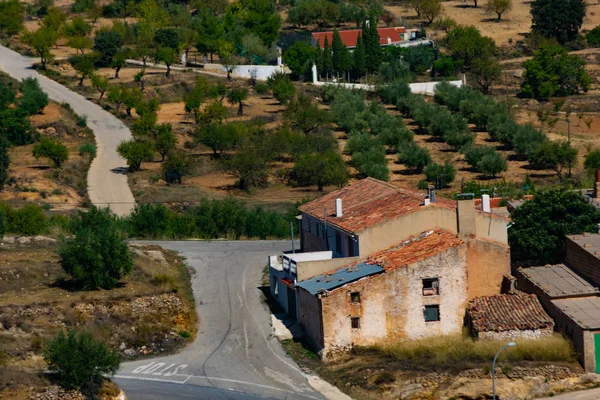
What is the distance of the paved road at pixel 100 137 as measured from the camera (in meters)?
88.3

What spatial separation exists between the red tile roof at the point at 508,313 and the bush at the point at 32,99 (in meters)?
62.0

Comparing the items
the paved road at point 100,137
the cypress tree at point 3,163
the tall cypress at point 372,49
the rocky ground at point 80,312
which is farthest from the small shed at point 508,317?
the tall cypress at point 372,49

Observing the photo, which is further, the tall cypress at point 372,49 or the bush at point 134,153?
the tall cypress at point 372,49

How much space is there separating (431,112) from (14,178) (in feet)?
121

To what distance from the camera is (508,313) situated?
5225cm

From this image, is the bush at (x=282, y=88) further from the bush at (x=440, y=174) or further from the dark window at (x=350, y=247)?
the dark window at (x=350, y=247)

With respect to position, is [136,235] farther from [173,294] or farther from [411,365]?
[411,365]

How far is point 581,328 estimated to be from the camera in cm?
4953

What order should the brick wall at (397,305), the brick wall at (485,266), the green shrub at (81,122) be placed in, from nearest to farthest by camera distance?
the brick wall at (397,305)
the brick wall at (485,266)
the green shrub at (81,122)

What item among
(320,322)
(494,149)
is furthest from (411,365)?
(494,149)

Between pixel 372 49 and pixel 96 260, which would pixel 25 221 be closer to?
pixel 96 260

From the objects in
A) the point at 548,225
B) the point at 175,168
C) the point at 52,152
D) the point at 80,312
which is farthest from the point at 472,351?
the point at 52,152

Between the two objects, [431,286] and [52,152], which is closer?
[431,286]

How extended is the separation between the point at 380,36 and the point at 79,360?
94.2m
